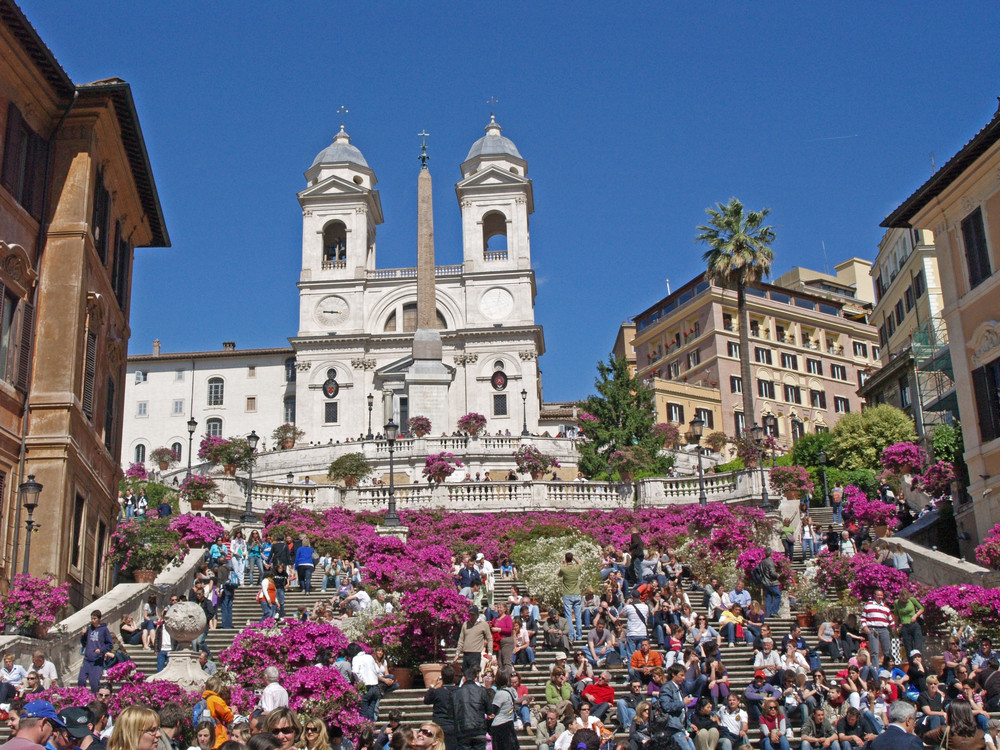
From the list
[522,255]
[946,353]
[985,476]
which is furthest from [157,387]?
[985,476]

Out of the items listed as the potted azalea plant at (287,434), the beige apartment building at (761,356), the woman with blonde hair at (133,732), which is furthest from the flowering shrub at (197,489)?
the beige apartment building at (761,356)

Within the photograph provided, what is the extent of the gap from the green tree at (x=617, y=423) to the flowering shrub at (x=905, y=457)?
17.3 m

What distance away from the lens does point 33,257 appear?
22391 millimetres

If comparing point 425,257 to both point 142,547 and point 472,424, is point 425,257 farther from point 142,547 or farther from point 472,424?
point 142,547

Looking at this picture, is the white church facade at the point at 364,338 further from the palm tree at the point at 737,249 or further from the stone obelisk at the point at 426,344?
the palm tree at the point at 737,249

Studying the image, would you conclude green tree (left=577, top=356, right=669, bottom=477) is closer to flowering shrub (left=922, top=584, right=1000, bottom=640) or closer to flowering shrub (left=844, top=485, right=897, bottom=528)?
flowering shrub (left=844, top=485, right=897, bottom=528)

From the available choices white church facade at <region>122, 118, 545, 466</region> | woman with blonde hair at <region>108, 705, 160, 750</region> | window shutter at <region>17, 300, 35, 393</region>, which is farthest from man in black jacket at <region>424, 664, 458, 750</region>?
white church facade at <region>122, 118, 545, 466</region>

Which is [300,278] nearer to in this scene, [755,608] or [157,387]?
[157,387]

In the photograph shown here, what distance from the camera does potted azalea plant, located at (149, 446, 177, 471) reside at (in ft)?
248

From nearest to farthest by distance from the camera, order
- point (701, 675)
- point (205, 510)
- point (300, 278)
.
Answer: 1. point (701, 675)
2. point (205, 510)
3. point (300, 278)

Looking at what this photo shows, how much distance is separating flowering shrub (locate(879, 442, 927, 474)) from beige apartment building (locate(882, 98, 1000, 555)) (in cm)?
895

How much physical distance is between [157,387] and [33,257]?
6545cm

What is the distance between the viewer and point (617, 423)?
62.6 metres

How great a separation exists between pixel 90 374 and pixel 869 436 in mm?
35469
